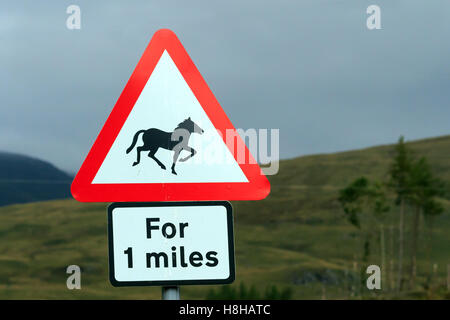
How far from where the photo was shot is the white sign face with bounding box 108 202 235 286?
3410mm

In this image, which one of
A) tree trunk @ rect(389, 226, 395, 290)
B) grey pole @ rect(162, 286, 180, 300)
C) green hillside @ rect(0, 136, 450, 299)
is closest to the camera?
grey pole @ rect(162, 286, 180, 300)

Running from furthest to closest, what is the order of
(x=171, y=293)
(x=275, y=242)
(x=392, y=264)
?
(x=275, y=242), (x=392, y=264), (x=171, y=293)

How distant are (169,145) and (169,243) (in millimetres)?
491

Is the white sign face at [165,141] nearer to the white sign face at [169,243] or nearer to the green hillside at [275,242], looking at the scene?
the white sign face at [169,243]

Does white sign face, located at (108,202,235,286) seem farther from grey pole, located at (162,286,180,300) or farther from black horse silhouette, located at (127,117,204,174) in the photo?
black horse silhouette, located at (127,117,204,174)

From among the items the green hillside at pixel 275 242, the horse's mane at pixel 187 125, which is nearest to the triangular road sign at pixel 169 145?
the horse's mane at pixel 187 125

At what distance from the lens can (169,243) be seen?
3414mm

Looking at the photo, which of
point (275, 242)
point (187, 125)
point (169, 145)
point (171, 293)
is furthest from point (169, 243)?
point (275, 242)

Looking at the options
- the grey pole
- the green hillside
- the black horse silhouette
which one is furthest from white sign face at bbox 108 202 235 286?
the green hillside

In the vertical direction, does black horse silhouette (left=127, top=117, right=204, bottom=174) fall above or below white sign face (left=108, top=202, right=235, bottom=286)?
above

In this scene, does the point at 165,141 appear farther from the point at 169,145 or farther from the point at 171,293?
the point at 171,293

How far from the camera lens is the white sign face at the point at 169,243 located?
134 inches

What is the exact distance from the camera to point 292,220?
148m

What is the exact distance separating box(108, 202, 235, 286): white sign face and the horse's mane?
1.27ft
